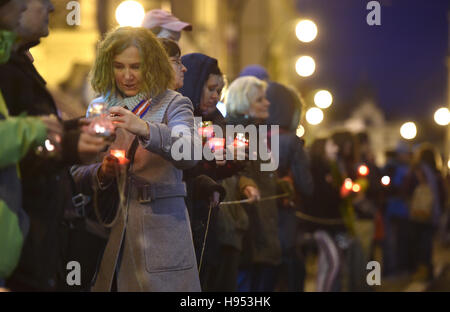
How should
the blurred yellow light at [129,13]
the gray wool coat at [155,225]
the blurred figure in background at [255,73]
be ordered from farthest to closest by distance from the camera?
the blurred yellow light at [129,13]
the blurred figure in background at [255,73]
the gray wool coat at [155,225]

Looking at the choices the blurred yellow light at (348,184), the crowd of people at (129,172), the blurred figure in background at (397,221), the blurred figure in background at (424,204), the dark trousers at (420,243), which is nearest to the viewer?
the crowd of people at (129,172)

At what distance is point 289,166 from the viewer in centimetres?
923

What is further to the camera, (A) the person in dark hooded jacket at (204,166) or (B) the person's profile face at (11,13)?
(A) the person in dark hooded jacket at (204,166)

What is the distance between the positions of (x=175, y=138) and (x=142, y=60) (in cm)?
51

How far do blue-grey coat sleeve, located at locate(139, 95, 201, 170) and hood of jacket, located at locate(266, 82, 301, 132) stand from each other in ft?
12.1

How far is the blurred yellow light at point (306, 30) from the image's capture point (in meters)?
20.4

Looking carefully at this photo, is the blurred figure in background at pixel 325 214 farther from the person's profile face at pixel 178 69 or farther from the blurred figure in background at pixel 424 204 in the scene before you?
the person's profile face at pixel 178 69

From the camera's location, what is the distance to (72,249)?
4.83 m

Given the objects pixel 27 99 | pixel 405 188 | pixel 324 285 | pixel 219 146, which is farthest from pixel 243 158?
pixel 405 188

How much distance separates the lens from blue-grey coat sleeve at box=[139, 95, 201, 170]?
440cm

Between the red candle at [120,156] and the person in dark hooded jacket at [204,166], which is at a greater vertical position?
the person in dark hooded jacket at [204,166]

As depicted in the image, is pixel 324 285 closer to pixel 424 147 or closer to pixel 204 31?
pixel 424 147

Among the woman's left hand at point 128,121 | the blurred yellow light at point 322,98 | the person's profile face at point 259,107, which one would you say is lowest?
the woman's left hand at point 128,121

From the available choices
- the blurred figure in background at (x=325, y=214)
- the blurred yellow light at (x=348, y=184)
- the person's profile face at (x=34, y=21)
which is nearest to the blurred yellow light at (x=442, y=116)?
the blurred yellow light at (x=348, y=184)
